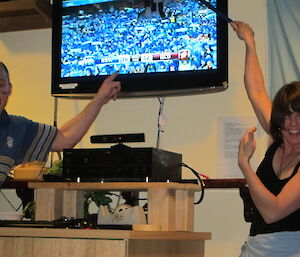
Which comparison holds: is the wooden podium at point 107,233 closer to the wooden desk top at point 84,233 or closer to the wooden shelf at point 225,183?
the wooden desk top at point 84,233

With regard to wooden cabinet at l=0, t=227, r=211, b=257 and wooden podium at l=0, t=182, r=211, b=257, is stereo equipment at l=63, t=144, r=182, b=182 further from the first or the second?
wooden cabinet at l=0, t=227, r=211, b=257

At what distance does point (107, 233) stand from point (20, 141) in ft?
1.97

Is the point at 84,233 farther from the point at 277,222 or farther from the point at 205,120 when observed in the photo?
the point at 205,120

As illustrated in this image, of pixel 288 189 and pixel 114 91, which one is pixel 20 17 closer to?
pixel 114 91

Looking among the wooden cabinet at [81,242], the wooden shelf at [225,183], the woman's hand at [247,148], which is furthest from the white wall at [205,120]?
the woman's hand at [247,148]

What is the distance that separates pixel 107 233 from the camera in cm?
213

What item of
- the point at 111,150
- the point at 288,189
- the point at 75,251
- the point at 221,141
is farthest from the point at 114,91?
the point at 288,189

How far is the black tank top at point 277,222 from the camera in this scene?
198 centimetres

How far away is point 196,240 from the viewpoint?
8.68ft

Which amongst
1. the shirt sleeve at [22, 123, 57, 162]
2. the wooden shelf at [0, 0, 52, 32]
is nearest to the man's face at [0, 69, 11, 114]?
the shirt sleeve at [22, 123, 57, 162]

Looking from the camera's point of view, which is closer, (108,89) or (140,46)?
(108,89)

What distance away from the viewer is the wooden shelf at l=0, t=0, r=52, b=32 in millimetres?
3137

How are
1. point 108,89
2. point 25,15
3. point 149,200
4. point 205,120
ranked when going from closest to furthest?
1. point 149,200
2. point 108,89
3. point 205,120
4. point 25,15

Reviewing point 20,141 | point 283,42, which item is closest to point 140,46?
point 283,42
